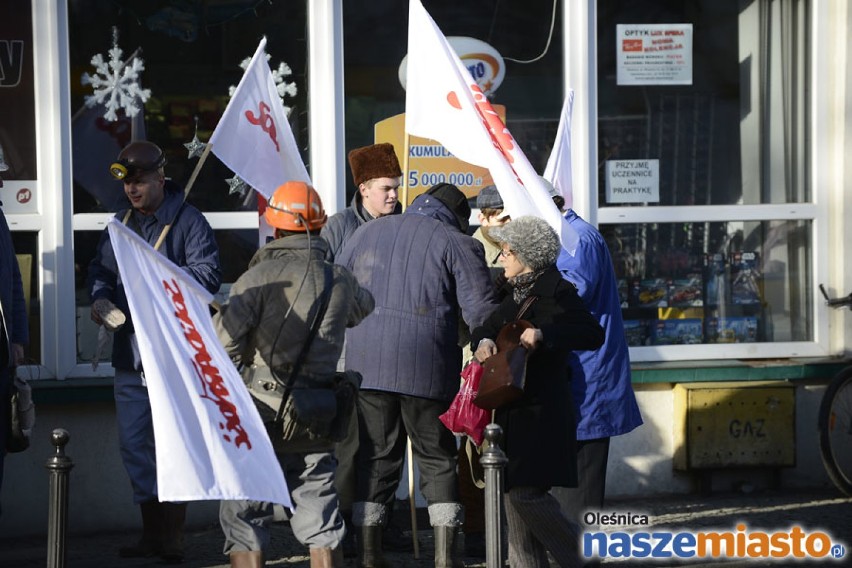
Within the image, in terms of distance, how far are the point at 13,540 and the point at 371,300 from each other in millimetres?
3322

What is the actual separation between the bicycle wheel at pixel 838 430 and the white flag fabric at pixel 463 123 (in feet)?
10.9

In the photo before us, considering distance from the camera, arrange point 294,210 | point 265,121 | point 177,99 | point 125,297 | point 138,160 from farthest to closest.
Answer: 1. point 177,99
2. point 125,297
3. point 138,160
4. point 265,121
5. point 294,210

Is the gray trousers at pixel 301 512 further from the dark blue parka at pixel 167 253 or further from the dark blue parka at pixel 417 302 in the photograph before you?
the dark blue parka at pixel 167 253

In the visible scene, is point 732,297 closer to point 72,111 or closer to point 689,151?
point 689,151

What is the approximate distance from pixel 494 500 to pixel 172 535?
98.5 inches

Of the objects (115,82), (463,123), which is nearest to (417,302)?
(463,123)

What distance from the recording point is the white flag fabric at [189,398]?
16.9 ft

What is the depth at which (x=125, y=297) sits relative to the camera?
786 cm

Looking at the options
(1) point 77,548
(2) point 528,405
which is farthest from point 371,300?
(1) point 77,548

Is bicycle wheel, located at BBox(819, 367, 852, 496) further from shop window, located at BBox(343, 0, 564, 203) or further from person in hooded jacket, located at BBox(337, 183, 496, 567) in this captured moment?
person in hooded jacket, located at BBox(337, 183, 496, 567)

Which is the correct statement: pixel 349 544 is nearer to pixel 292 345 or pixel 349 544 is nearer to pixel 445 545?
pixel 445 545

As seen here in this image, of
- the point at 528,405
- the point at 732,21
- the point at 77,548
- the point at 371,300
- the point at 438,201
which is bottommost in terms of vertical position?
the point at 77,548

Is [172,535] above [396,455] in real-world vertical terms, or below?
below

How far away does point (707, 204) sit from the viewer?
10.1 m
